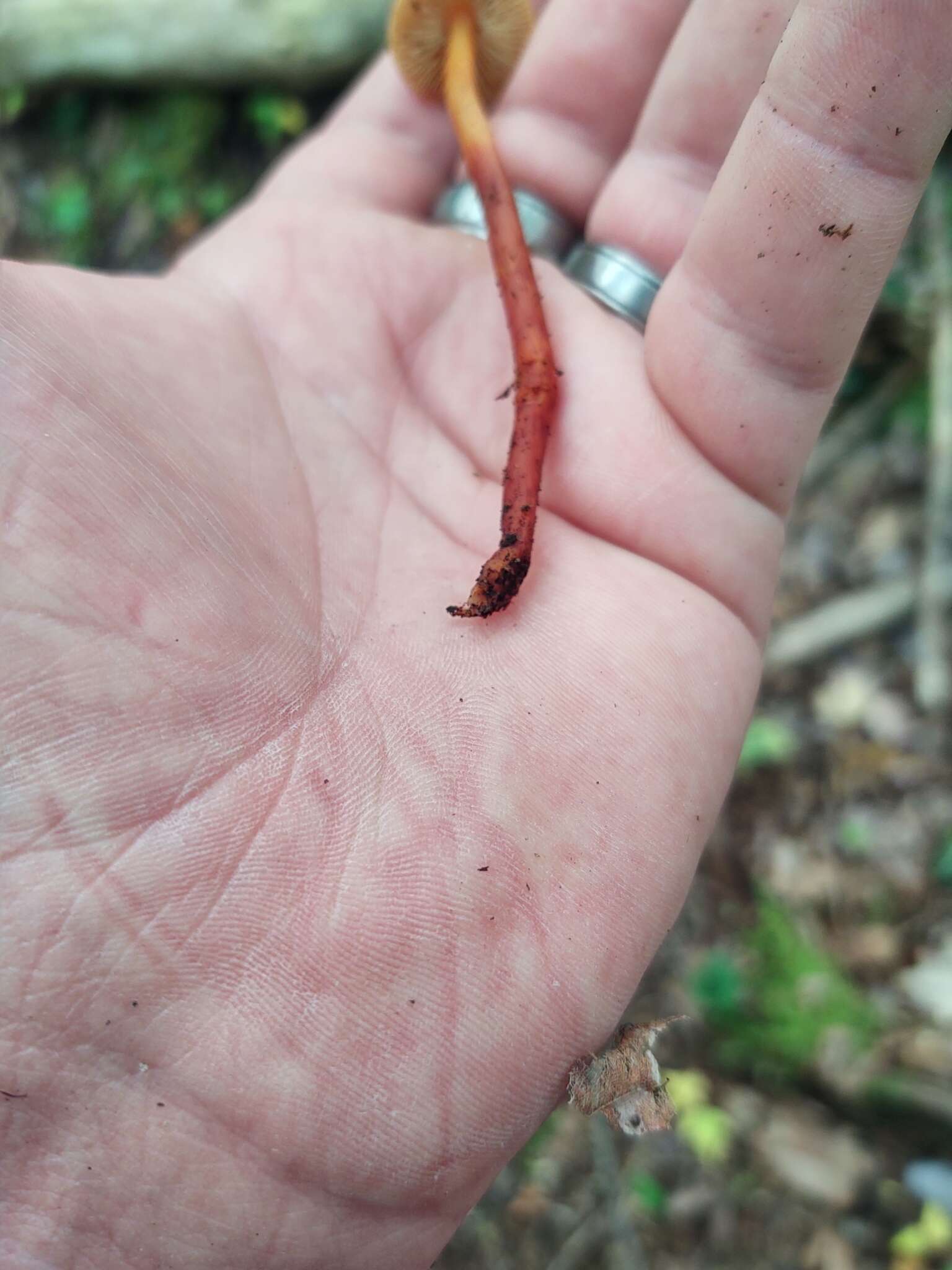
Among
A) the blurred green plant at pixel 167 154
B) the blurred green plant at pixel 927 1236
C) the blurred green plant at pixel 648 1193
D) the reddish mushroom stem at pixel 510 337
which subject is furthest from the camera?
the blurred green plant at pixel 167 154

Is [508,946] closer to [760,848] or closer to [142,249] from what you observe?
[760,848]

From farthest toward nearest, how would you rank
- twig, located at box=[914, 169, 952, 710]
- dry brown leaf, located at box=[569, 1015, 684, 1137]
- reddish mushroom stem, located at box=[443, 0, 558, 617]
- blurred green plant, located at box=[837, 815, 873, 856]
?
1. twig, located at box=[914, 169, 952, 710]
2. blurred green plant, located at box=[837, 815, 873, 856]
3. reddish mushroom stem, located at box=[443, 0, 558, 617]
4. dry brown leaf, located at box=[569, 1015, 684, 1137]

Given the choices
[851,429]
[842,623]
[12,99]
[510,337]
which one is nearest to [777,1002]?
[842,623]

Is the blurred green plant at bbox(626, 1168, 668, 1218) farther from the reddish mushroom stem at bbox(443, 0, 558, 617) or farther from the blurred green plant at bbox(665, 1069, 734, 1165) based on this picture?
the reddish mushroom stem at bbox(443, 0, 558, 617)

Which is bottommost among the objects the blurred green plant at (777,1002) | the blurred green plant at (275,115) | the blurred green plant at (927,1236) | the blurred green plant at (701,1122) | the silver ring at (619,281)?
the blurred green plant at (701,1122)

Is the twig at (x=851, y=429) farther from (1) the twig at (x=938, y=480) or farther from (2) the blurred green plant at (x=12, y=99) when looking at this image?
(2) the blurred green plant at (x=12, y=99)

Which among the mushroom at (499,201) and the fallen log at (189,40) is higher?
the mushroom at (499,201)

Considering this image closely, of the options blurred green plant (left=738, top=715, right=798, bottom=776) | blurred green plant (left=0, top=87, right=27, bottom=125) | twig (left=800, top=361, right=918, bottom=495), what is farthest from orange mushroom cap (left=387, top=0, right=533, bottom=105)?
blurred green plant (left=0, top=87, right=27, bottom=125)

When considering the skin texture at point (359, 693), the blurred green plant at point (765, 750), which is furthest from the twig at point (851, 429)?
the skin texture at point (359, 693)

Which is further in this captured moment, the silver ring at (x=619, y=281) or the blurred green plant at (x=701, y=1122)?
the blurred green plant at (x=701, y=1122)
